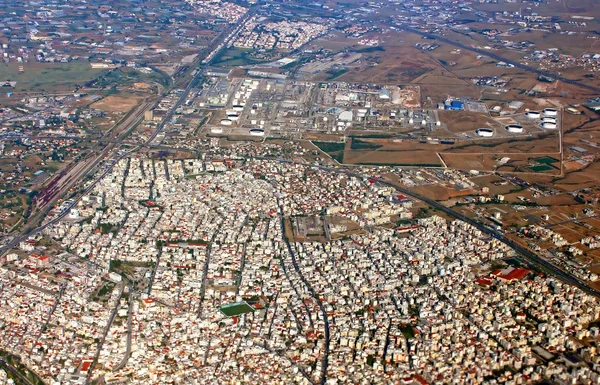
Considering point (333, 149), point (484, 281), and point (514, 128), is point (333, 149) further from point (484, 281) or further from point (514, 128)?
point (484, 281)

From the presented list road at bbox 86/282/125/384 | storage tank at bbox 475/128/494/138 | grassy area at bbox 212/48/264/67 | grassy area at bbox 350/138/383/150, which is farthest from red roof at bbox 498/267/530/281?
grassy area at bbox 212/48/264/67

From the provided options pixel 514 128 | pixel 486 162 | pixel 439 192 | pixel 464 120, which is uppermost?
pixel 439 192

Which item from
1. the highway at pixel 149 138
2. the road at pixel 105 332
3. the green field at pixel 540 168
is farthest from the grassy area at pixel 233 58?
the road at pixel 105 332

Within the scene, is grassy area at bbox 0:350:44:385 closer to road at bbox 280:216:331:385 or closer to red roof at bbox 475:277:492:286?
road at bbox 280:216:331:385

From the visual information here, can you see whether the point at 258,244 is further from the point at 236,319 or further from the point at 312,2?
the point at 312,2

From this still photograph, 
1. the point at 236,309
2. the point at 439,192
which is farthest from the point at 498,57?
the point at 236,309

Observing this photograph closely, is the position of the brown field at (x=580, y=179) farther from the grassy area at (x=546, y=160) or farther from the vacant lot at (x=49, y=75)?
the vacant lot at (x=49, y=75)

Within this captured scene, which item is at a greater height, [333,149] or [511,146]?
[511,146]
